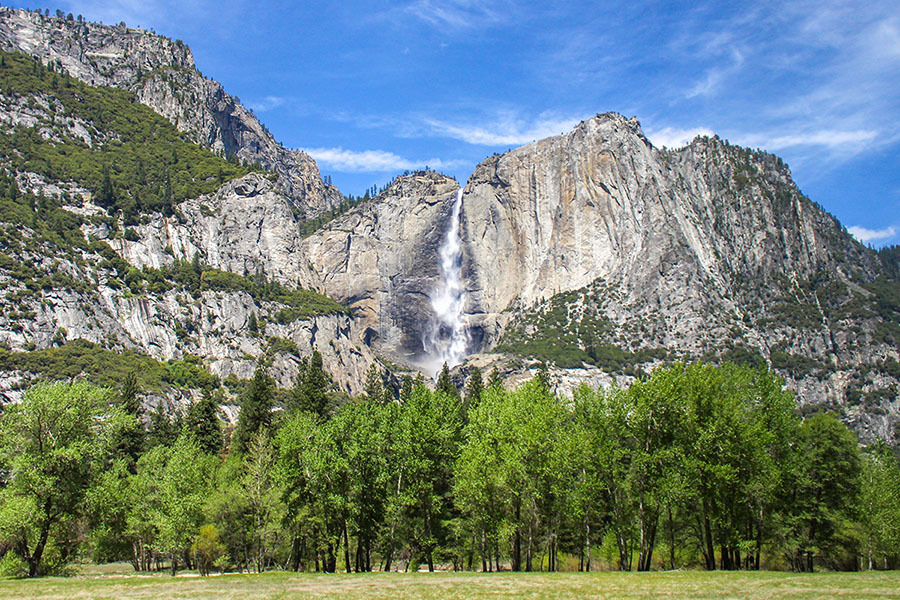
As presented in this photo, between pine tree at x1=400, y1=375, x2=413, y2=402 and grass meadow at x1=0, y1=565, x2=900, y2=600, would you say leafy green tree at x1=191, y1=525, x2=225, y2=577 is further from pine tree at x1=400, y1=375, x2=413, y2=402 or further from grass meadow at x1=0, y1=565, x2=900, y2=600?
pine tree at x1=400, y1=375, x2=413, y2=402

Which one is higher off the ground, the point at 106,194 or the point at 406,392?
the point at 106,194

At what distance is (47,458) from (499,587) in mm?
25596

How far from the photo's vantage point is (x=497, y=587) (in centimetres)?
2706

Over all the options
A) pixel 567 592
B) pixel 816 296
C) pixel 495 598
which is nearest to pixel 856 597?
pixel 567 592

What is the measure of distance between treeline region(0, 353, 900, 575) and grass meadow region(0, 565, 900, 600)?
18.4ft

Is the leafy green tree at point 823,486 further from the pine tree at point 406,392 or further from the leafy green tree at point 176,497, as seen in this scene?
the leafy green tree at point 176,497

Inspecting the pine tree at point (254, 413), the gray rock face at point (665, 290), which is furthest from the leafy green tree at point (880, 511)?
the gray rock face at point (665, 290)

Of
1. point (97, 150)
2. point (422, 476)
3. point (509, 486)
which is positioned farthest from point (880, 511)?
point (97, 150)

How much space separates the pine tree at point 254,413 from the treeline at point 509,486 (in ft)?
47.8

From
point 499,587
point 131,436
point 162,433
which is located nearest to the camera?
point 499,587

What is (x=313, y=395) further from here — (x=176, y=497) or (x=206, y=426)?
(x=176, y=497)

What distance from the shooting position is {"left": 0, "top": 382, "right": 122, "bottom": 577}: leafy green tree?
34.5 meters

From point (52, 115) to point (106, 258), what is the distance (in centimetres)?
6232

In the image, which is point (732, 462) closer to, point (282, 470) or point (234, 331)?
point (282, 470)
